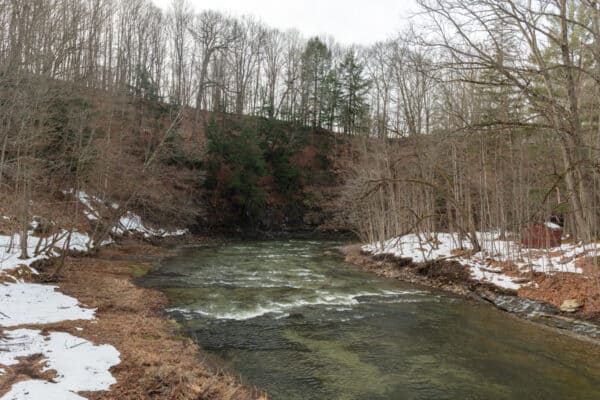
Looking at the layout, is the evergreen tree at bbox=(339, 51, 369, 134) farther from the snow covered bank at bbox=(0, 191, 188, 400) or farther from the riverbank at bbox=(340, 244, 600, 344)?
the snow covered bank at bbox=(0, 191, 188, 400)

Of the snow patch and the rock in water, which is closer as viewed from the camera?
the snow patch

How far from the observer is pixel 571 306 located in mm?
10820

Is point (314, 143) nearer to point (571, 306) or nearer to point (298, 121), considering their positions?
point (298, 121)

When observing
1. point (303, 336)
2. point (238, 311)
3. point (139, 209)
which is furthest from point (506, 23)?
point (139, 209)

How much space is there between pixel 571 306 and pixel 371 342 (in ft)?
19.3

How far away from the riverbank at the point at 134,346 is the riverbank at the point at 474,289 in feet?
27.7

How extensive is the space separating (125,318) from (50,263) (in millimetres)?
5889

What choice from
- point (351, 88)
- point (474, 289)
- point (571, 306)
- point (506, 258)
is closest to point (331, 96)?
point (351, 88)

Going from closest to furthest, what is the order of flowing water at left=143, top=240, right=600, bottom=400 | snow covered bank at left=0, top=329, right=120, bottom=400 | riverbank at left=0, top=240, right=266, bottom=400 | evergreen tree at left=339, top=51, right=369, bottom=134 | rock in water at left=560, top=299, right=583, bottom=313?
snow covered bank at left=0, top=329, right=120, bottom=400, riverbank at left=0, top=240, right=266, bottom=400, flowing water at left=143, top=240, right=600, bottom=400, rock in water at left=560, top=299, right=583, bottom=313, evergreen tree at left=339, top=51, right=369, bottom=134

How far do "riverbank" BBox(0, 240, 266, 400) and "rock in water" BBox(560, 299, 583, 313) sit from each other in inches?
357

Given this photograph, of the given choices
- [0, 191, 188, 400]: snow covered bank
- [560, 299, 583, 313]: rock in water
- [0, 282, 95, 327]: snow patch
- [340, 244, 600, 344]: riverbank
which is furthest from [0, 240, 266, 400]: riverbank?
[560, 299, 583, 313]: rock in water

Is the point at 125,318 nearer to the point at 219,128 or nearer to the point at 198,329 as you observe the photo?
the point at 198,329

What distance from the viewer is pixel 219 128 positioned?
3759cm

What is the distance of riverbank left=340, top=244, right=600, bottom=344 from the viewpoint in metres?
10.1
